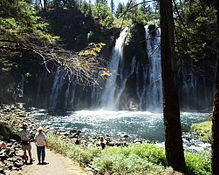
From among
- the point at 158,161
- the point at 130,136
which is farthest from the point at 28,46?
the point at 130,136

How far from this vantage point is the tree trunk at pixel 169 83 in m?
6.14

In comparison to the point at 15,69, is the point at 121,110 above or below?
below

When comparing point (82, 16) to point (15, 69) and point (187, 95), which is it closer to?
point (15, 69)

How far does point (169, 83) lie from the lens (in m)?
6.19

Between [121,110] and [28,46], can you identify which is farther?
[121,110]

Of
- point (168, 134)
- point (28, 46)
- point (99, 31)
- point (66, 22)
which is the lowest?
point (168, 134)

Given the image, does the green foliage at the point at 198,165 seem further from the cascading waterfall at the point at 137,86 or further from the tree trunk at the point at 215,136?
the cascading waterfall at the point at 137,86

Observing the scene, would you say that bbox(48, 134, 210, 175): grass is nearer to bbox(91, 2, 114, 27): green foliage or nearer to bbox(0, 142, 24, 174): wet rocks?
bbox(0, 142, 24, 174): wet rocks

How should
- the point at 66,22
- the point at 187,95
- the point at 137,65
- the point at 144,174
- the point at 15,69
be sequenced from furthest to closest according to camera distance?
1. the point at 66,22
2. the point at 15,69
3. the point at 137,65
4. the point at 187,95
5. the point at 144,174

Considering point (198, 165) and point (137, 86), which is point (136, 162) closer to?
point (198, 165)

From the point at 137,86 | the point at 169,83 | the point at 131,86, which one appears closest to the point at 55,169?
the point at 169,83

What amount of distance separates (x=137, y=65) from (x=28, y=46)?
29109 millimetres

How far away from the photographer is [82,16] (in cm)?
5200

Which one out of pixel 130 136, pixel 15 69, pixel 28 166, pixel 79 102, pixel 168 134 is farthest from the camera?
pixel 15 69
